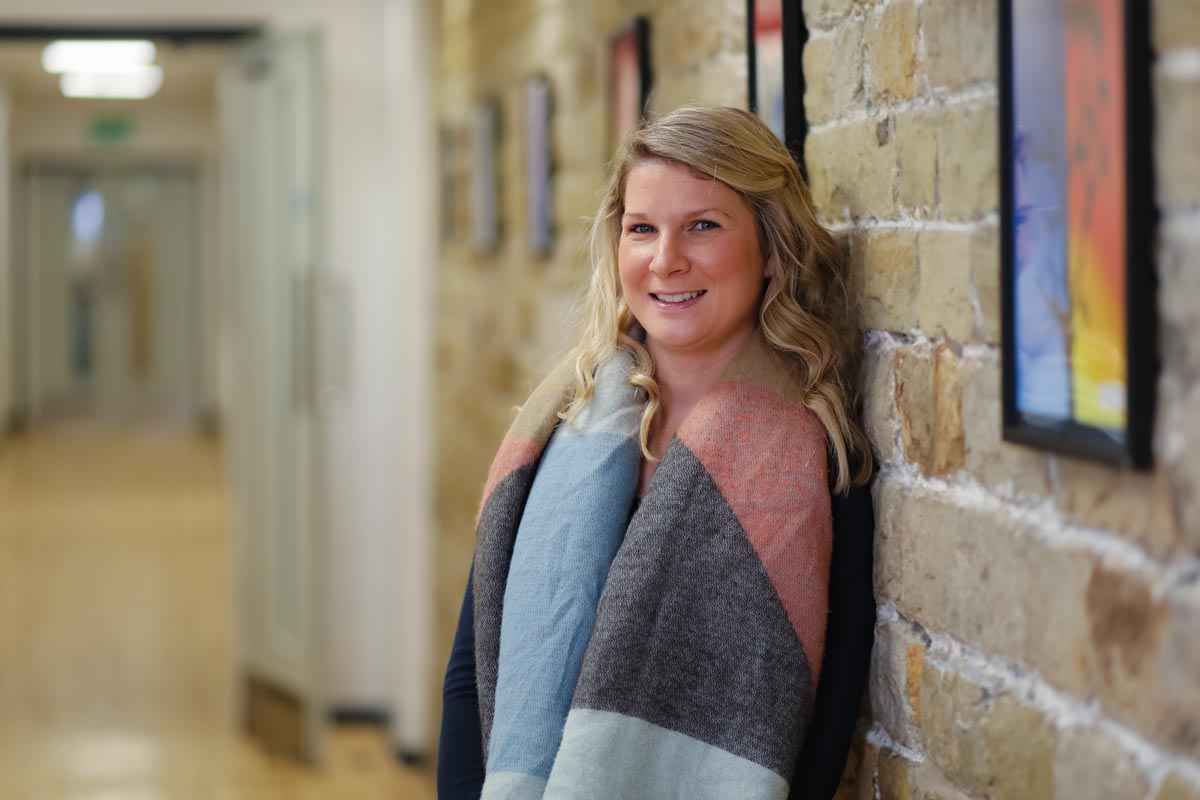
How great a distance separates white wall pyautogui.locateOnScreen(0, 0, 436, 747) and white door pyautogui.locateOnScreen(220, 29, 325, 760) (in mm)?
261

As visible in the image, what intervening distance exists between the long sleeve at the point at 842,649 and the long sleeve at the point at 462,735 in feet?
1.32

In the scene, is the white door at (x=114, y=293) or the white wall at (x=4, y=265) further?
the white door at (x=114, y=293)

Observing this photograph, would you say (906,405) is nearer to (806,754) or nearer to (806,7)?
(806,754)

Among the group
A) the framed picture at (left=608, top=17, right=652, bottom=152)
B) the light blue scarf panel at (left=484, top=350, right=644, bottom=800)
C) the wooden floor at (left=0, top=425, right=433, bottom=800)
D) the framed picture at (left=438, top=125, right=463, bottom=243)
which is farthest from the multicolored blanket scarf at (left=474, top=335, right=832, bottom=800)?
the wooden floor at (left=0, top=425, right=433, bottom=800)

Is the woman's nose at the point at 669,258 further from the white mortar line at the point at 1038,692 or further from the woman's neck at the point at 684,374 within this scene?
the white mortar line at the point at 1038,692

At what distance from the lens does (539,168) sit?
11.1ft

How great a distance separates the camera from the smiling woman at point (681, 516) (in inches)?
57.2

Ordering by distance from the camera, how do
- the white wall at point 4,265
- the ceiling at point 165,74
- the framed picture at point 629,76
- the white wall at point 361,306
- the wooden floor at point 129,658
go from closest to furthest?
1. the framed picture at point 629,76
2. the wooden floor at point 129,658
3. the white wall at point 361,306
4. the ceiling at point 165,74
5. the white wall at point 4,265

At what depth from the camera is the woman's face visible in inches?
61.9

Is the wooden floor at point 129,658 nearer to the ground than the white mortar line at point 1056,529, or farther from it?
nearer to the ground

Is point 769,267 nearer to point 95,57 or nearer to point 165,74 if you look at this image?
point 95,57

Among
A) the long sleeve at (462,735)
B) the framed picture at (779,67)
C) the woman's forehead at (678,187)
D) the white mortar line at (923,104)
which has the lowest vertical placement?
the long sleeve at (462,735)

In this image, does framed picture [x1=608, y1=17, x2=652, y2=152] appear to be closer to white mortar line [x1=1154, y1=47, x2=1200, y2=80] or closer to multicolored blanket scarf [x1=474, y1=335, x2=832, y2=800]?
multicolored blanket scarf [x1=474, y1=335, x2=832, y2=800]

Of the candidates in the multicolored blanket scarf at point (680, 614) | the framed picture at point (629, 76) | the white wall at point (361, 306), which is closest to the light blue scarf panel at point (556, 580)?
the multicolored blanket scarf at point (680, 614)
